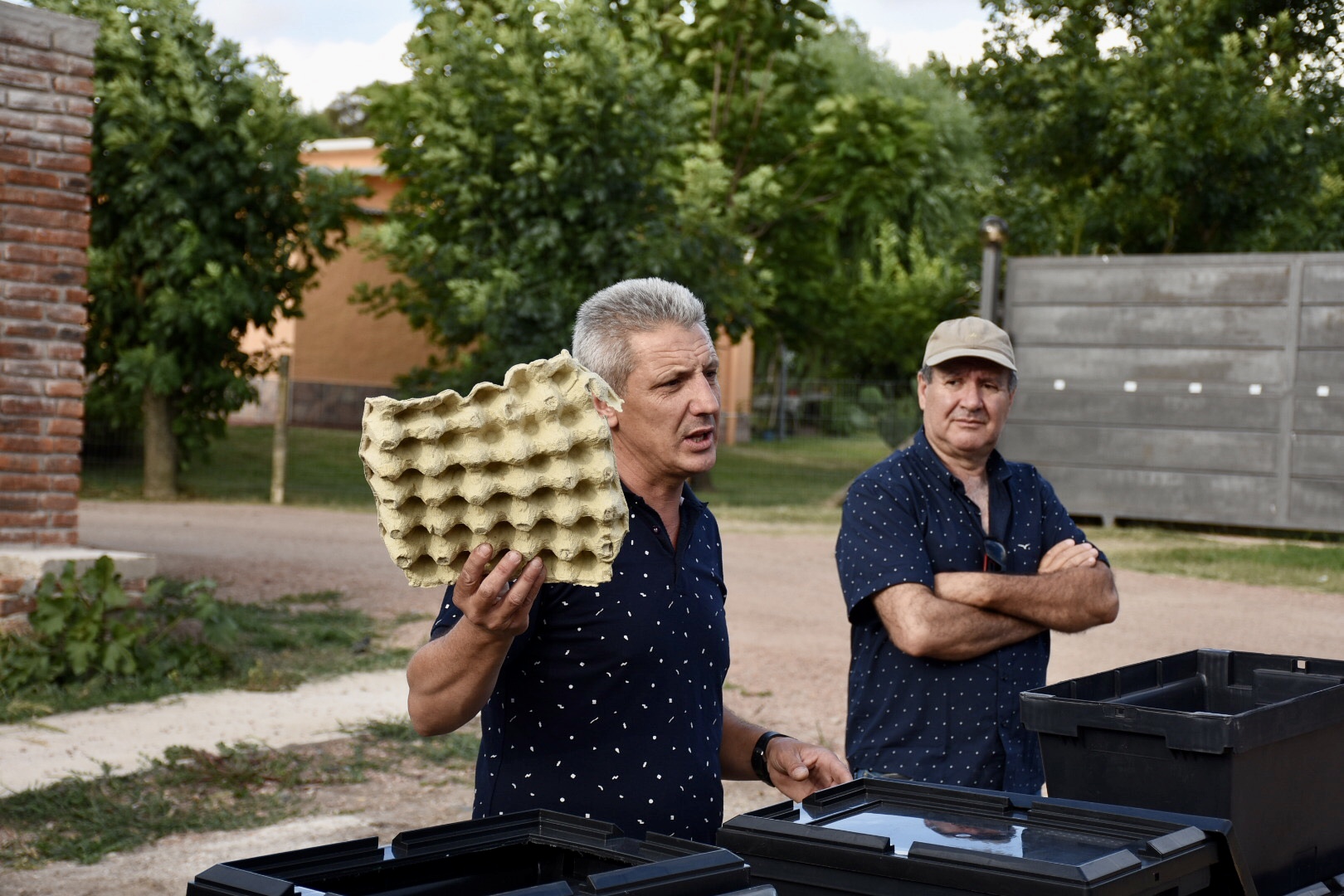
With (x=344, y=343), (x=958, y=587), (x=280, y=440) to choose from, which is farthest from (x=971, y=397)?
(x=344, y=343)

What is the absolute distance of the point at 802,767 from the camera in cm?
294

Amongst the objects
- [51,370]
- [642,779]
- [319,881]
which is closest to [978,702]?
[642,779]

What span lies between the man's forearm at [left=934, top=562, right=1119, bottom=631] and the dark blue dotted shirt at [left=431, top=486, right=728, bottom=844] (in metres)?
0.93

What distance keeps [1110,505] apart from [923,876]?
16644 mm

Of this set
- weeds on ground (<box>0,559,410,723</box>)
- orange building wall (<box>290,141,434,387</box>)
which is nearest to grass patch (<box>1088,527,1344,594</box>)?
weeds on ground (<box>0,559,410,723</box>)

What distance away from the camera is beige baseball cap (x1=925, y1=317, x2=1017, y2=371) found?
3.70m

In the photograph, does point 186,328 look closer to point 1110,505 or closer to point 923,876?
point 1110,505

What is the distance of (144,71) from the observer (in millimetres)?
16672

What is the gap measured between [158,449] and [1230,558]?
12.4 metres

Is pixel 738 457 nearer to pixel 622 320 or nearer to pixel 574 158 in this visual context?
pixel 574 158

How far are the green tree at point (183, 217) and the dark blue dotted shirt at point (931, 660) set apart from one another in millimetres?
14239

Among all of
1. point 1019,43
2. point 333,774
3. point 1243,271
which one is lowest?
point 333,774

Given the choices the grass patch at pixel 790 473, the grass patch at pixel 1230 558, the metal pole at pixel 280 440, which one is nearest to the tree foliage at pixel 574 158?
the metal pole at pixel 280 440

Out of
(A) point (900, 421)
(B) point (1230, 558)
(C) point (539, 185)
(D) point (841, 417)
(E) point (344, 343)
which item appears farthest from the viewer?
(E) point (344, 343)
